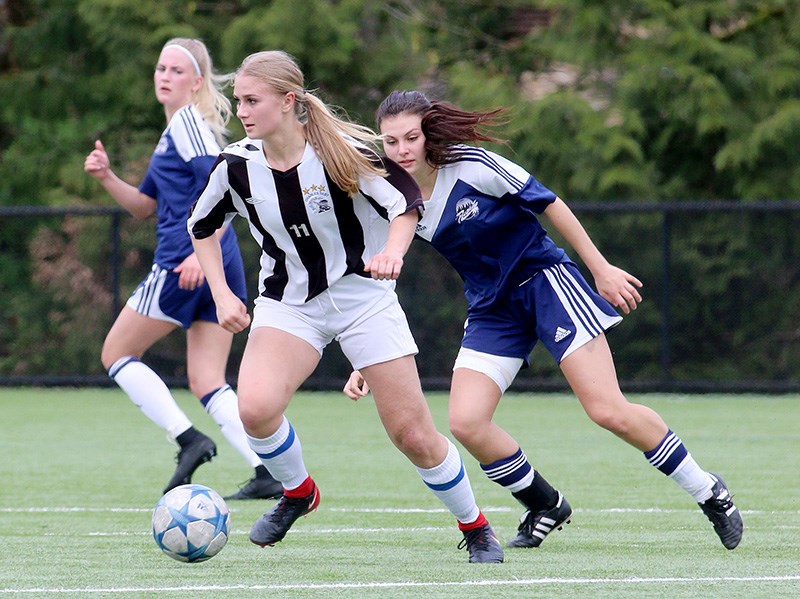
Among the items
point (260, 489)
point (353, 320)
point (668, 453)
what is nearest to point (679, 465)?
point (668, 453)

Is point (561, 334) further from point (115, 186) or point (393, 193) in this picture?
point (115, 186)

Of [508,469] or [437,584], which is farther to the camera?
[508,469]

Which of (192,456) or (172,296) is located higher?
(172,296)

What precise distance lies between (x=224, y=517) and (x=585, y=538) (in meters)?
1.50

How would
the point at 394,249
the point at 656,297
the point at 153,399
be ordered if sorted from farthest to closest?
the point at 656,297 < the point at 153,399 < the point at 394,249

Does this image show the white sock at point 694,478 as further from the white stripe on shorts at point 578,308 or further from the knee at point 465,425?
the knee at point 465,425

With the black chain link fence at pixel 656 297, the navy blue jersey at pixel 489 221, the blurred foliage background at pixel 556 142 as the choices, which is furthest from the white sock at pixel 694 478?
the blurred foliage background at pixel 556 142

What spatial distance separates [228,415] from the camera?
22.4ft

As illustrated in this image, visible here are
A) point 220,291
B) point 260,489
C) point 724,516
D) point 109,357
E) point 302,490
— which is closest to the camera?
point 220,291

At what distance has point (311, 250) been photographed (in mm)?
4898

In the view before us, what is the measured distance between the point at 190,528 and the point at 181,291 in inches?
92.5

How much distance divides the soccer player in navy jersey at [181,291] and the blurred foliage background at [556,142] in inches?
269

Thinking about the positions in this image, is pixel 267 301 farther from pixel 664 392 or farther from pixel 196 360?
pixel 664 392

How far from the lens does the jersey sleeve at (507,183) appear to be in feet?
16.7
